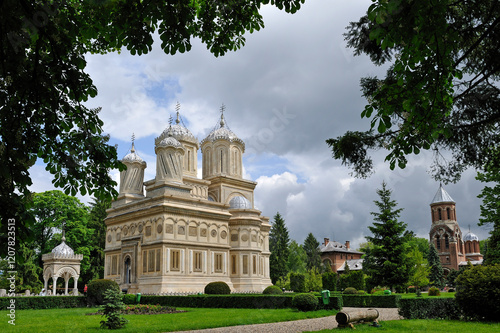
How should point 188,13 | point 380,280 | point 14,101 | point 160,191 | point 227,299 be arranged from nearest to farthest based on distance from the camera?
point 14,101, point 188,13, point 227,299, point 380,280, point 160,191

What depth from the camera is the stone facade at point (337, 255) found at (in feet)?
226

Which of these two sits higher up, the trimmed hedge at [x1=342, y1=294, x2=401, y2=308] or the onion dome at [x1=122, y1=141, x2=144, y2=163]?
the onion dome at [x1=122, y1=141, x2=144, y2=163]

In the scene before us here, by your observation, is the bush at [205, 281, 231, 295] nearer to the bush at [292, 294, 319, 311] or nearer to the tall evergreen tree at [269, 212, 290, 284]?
the bush at [292, 294, 319, 311]

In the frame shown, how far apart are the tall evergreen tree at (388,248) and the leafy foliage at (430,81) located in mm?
22079

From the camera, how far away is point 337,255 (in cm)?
7088

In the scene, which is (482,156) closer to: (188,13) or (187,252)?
(188,13)

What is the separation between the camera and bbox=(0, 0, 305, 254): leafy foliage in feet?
19.1

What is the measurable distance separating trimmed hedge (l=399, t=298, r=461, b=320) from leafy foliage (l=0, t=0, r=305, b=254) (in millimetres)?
11927

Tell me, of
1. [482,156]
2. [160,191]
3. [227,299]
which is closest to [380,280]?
[227,299]

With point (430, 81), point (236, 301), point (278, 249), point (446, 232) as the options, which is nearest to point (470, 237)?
point (446, 232)

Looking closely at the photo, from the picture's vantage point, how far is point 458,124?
816 centimetres

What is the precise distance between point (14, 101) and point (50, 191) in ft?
121

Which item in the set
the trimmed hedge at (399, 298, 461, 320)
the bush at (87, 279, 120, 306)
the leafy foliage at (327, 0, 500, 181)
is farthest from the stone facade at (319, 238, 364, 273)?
the leafy foliage at (327, 0, 500, 181)

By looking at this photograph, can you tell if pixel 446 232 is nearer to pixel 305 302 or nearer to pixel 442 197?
pixel 442 197
